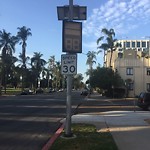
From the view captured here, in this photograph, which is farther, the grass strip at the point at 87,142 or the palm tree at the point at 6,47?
the palm tree at the point at 6,47

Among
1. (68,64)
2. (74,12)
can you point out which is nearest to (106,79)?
(74,12)

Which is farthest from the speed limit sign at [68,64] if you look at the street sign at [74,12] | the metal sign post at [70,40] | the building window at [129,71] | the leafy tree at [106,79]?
the building window at [129,71]

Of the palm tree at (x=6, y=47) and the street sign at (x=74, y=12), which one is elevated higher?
the palm tree at (x=6, y=47)

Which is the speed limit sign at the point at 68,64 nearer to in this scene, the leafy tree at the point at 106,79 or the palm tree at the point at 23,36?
the leafy tree at the point at 106,79

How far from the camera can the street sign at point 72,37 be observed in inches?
550

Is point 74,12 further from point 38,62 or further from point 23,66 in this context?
point 38,62

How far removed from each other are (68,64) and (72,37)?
3.05 feet

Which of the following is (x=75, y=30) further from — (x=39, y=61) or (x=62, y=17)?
(x=39, y=61)

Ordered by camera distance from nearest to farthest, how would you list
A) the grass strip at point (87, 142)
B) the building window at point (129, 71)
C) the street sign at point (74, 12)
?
the grass strip at point (87, 142) < the street sign at point (74, 12) < the building window at point (129, 71)

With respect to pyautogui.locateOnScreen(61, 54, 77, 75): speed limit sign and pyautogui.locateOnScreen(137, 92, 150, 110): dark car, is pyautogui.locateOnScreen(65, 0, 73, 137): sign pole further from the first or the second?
pyautogui.locateOnScreen(137, 92, 150, 110): dark car

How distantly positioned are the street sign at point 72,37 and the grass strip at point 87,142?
9.71 ft

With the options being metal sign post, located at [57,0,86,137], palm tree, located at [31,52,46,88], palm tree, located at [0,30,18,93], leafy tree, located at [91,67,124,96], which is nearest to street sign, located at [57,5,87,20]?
metal sign post, located at [57,0,86,137]

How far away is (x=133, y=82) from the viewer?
75.9 metres

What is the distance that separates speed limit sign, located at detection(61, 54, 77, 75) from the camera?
46.2ft
